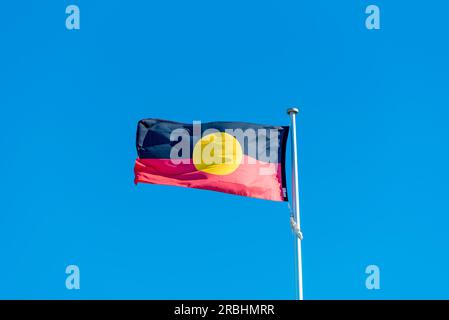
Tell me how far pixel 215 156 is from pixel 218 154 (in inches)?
5.0

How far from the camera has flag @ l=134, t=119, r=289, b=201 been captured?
21203 mm

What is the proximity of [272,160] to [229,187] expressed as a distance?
1.65 meters

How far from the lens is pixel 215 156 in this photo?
21.8 metres

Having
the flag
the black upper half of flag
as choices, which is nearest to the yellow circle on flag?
the flag

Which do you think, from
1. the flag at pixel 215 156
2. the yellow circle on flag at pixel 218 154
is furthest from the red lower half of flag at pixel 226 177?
the yellow circle on flag at pixel 218 154

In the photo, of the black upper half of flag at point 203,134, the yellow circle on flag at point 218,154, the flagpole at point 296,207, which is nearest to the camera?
the flagpole at point 296,207

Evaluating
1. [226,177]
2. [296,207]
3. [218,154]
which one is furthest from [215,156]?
[296,207]

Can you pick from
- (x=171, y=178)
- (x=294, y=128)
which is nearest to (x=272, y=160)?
(x=294, y=128)

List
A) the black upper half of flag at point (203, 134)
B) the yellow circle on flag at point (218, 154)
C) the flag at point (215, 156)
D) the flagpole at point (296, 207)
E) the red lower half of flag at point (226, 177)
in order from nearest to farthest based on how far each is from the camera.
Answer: the flagpole at point (296, 207)
the red lower half of flag at point (226, 177)
the flag at point (215, 156)
the yellow circle on flag at point (218, 154)
the black upper half of flag at point (203, 134)

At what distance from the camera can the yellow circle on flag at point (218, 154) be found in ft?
71.1

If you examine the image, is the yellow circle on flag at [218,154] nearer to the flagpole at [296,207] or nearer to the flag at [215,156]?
the flag at [215,156]
